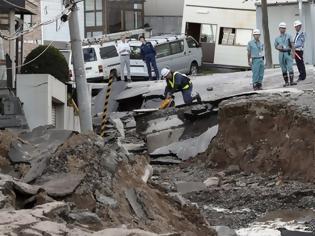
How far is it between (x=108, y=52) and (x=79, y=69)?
15.3 meters

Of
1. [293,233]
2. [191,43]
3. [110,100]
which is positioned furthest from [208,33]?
[293,233]

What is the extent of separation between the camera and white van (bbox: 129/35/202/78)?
30.2m

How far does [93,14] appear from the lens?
4159 centimetres

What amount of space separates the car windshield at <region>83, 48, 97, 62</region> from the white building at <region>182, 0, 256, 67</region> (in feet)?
22.0

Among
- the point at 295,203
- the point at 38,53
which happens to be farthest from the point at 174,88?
the point at 295,203

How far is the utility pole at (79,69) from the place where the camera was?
14.9 meters

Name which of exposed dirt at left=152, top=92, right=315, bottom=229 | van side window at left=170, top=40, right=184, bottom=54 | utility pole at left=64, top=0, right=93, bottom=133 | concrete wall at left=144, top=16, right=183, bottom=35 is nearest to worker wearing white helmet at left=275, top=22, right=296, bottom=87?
exposed dirt at left=152, top=92, right=315, bottom=229

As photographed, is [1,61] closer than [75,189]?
No

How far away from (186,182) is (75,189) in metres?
6.23

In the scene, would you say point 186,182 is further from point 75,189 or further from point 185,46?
point 185,46

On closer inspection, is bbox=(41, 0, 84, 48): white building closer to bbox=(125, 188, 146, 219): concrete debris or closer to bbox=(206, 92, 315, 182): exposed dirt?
bbox=(206, 92, 315, 182): exposed dirt

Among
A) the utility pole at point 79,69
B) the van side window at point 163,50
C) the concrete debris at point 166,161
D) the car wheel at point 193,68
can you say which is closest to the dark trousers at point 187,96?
the concrete debris at point 166,161

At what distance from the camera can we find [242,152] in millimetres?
15031

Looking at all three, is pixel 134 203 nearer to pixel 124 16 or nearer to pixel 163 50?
pixel 163 50
